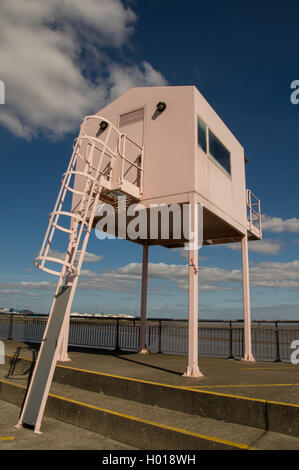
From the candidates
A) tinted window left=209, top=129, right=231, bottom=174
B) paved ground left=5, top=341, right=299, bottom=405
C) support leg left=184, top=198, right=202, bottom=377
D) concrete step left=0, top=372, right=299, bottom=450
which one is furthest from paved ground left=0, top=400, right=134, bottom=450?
tinted window left=209, top=129, right=231, bottom=174

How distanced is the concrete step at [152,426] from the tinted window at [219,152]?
25.9 ft

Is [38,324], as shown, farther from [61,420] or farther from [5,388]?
[61,420]

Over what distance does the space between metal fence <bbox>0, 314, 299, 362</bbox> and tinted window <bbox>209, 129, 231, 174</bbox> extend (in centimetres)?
564

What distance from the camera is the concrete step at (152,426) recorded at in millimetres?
4660

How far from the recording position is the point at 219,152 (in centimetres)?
1180

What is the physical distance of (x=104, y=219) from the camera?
1230 centimetres

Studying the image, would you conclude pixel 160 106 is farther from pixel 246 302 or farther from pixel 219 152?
pixel 246 302

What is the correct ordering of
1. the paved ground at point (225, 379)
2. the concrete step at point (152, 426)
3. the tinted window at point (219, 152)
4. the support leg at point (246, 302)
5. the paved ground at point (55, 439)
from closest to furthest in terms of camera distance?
the concrete step at point (152, 426) → the paved ground at point (55, 439) → the paved ground at point (225, 379) → the tinted window at point (219, 152) → the support leg at point (246, 302)

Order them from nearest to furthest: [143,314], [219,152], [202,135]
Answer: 1. [202,135]
2. [219,152]
3. [143,314]

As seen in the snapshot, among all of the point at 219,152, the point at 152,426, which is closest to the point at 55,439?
the point at 152,426

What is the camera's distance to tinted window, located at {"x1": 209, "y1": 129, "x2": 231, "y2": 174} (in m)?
11.2

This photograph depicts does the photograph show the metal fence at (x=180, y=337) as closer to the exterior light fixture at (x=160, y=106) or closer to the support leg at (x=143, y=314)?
the support leg at (x=143, y=314)

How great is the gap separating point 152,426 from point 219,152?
30.1ft

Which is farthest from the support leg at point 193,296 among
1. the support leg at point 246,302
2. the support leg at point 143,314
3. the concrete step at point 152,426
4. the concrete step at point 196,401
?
the support leg at point 143,314
